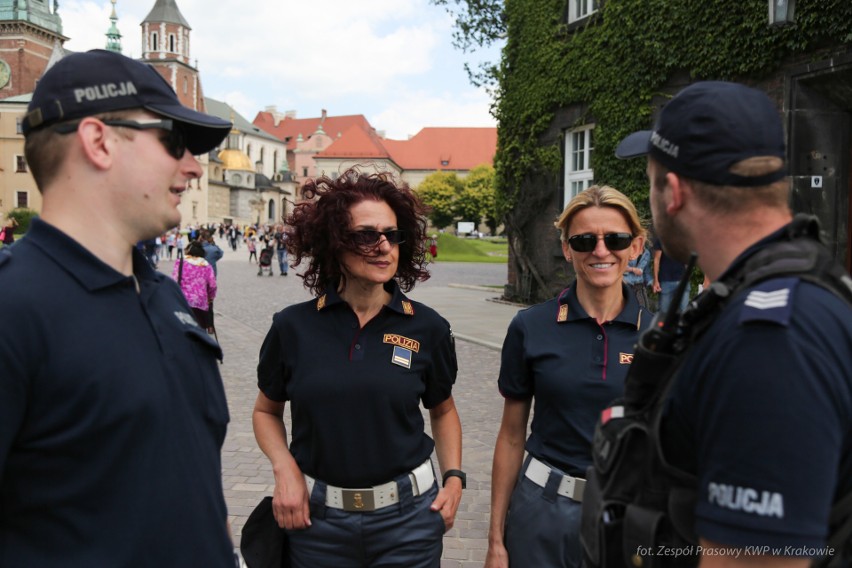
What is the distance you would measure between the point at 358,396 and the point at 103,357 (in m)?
1.17

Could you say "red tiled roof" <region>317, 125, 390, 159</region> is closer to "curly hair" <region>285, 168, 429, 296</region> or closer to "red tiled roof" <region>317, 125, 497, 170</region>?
"red tiled roof" <region>317, 125, 497, 170</region>

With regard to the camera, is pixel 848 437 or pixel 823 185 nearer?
pixel 848 437

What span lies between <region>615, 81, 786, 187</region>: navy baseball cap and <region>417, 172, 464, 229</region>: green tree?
94.1 metres

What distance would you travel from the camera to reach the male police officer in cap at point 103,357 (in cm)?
157

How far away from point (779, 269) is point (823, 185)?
9.99 meters

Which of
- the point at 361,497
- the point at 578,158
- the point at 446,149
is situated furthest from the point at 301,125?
the point at 361,497

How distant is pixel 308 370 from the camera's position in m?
2.74

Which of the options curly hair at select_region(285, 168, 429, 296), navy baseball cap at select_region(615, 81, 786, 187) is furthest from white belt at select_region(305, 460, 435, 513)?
navy baseball cap at select_region(615, 81, 786, 187)

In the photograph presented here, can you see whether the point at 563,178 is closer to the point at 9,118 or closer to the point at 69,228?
the point at 69,228

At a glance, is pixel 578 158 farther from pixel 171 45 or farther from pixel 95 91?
pixel 171 45

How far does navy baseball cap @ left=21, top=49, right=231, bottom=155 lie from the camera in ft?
5.75

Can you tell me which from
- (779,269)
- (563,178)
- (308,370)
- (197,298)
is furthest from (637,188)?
(779,269)

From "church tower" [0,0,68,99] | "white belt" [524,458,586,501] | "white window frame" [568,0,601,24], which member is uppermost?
"church tower" [0,0,68,99]

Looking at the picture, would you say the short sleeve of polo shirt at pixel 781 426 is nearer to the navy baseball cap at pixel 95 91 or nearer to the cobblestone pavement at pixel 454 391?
the navy baseball cap at pixel 95 91
